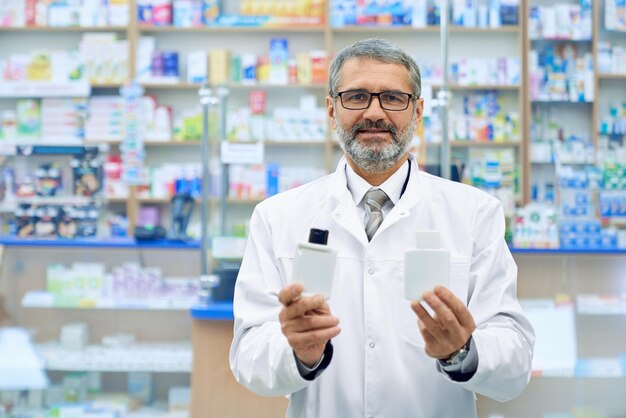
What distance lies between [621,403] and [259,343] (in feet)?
7.44

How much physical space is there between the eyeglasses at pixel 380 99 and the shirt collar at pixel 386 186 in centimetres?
15

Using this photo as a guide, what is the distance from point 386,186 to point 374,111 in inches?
6.6

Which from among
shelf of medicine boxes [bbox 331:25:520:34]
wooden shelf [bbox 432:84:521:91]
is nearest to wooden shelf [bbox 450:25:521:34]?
shelf of medicine boxes [bbox 331:25:520:34]

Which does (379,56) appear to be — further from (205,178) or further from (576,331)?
(576,331)

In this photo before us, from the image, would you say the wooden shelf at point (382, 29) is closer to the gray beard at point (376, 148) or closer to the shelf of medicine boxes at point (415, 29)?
the shelf of medicine boxes at point (415, 29)

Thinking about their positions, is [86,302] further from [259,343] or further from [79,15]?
[79,15]

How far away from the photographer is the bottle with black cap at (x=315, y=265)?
1.15 metres

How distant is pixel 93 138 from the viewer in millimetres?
6066

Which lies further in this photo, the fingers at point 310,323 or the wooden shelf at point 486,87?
the wooden shelf at point 486,87

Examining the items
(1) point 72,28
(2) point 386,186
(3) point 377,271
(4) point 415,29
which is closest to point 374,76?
(2) point 386,186

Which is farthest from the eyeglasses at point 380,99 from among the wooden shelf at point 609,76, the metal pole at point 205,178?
the wooden shelf at point 609,76

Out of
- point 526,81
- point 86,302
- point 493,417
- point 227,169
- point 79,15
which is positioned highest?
point 79,15

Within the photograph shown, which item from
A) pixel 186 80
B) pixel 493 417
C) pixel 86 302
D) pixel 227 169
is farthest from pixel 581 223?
pixel 186 80

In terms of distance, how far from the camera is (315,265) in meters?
1.16
